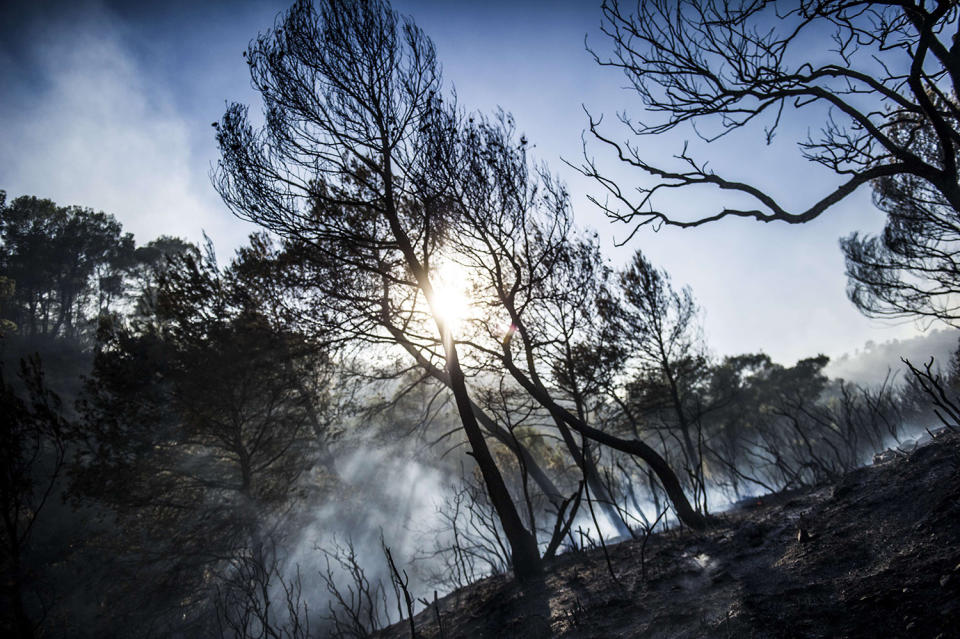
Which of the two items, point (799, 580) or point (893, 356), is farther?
point (893, 356)

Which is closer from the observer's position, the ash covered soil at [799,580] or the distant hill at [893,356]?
the ash covered soil at [799,580]

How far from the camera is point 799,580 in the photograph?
265 centimetres

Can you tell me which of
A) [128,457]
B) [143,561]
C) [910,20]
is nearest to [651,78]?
[910,20]

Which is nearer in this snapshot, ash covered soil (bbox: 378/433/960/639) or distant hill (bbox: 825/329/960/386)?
ash covered soil (bbox: 378/433/960/639)

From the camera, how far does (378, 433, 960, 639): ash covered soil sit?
1.99 m

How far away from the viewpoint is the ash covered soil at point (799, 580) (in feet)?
6.53

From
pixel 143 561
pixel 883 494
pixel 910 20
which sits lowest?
pixel 883 494

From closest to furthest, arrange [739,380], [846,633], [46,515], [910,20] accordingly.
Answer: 1. [846,633]
2. [910,20]
3. [46,515]
4. [739,380]

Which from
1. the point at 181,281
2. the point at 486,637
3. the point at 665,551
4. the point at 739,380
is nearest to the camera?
the point at 486,637

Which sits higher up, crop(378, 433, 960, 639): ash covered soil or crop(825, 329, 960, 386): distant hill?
crop(825, 329, 960, 386): distant hill

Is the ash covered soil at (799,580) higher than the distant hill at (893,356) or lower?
lower

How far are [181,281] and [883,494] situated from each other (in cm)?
1246

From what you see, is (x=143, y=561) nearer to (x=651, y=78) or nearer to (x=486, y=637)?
(x=486, y=637)

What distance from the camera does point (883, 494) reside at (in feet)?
10.6
